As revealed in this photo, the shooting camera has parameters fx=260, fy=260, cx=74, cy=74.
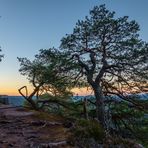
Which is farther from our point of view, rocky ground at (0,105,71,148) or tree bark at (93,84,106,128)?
tree bark at (93,84,106,128)

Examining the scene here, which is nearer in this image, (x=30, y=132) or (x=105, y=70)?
(x=30, y=132)

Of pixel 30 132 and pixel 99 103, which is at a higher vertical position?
pixel 99 103

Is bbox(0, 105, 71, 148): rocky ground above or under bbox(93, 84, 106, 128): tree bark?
under

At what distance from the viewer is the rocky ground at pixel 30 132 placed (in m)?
8.91

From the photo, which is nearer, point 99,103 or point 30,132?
point 30,132

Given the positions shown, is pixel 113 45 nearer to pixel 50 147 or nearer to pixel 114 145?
pixel 114 145

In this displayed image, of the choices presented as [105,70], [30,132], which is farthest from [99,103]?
[30,132]

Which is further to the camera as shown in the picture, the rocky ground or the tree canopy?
the tree canopy

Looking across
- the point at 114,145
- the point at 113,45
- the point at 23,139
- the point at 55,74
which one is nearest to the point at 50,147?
the point at 23,139

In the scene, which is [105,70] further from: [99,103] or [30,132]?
[30,132]

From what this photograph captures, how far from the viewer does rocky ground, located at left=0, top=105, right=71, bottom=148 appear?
351 inches

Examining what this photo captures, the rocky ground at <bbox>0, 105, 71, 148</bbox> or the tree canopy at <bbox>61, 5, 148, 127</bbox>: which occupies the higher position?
the tree canopy at <bbox>61, 5, 148, 127</bbox>

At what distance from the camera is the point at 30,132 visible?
10.7m

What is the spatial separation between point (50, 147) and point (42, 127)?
10.2ft
